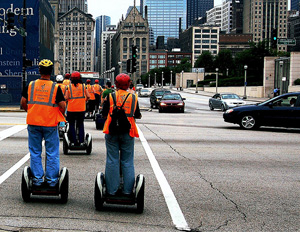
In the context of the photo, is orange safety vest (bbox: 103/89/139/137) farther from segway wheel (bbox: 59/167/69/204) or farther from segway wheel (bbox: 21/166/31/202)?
segway wheel (bbox: 21/166/31/202)

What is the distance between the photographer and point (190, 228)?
527cm

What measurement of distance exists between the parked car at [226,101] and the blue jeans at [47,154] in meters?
28.9

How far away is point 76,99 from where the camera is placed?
1061cm

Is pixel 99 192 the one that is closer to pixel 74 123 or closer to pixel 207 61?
pixel 74 123

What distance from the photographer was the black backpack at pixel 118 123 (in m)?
5.75

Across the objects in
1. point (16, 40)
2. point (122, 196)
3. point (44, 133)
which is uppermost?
point (16, 40)

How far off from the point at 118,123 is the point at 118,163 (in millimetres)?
506

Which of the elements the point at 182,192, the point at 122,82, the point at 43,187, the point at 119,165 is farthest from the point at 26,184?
the point at 182,192

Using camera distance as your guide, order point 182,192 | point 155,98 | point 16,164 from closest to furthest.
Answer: point 182,192 → point 16,164 → point 155,98

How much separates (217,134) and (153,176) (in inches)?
323

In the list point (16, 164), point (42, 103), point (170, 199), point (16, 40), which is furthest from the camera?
point (16, 40)

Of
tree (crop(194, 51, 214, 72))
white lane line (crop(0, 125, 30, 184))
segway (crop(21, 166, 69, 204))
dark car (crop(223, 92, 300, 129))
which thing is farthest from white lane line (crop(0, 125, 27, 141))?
tree (crop(194, 51, 214, 72))

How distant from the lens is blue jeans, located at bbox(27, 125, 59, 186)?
609cm

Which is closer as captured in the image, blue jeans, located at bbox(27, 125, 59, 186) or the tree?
blue jeans, located at bbox(27, 125, 59, 186)
